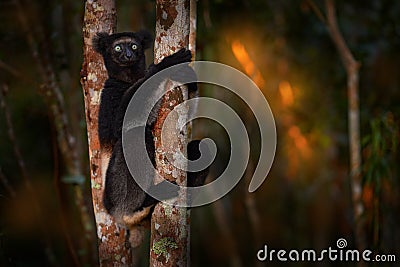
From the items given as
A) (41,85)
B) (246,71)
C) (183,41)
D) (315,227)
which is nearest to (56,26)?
(41,85)

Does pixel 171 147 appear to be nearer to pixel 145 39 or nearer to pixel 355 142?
pixel 145 39

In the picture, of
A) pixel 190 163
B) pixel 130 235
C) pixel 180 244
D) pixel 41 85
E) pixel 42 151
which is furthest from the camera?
pixel 42 151

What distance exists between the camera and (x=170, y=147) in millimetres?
2867

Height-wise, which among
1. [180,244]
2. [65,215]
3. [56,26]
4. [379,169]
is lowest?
[180,244]

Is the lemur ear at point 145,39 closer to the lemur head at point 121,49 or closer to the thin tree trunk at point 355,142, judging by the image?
the lemur head at point 121,49

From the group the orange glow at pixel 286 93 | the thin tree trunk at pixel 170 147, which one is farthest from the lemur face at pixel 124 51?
the orange glow at pixel 286 93

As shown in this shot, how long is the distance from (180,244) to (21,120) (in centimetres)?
364

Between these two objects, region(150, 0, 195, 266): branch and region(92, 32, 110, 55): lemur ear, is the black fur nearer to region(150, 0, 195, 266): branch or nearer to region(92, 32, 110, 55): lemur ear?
region(92, 32, 110, 55): lemur ear

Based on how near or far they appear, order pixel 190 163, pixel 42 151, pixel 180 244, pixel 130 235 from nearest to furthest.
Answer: pixel 180 244 → pixel 190 163 → pixel 130 235 → pixel 42 151

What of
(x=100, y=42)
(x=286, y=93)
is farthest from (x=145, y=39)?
(x=286, y=93)

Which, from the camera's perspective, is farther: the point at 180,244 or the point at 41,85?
the point at 41,85

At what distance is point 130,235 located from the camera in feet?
12.4

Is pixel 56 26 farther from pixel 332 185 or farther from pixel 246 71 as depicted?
pixel 332 185

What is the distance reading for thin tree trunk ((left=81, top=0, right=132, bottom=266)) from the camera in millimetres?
3576
